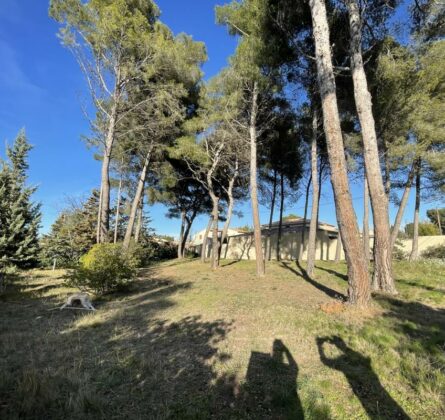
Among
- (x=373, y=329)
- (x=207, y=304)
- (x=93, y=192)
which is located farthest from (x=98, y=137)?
(x=93, y=192)

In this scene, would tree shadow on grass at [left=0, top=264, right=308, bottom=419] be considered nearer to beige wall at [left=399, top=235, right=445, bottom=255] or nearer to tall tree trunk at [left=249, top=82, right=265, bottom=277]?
tall tree trunk at [left=249, top=82, right=265, bottom=277]

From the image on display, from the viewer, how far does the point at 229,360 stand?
309 cm

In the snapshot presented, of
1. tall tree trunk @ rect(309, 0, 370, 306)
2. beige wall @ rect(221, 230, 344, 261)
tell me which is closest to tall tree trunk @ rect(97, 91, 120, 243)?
tall tree trunk @ rect(309, 0, 370, 306)

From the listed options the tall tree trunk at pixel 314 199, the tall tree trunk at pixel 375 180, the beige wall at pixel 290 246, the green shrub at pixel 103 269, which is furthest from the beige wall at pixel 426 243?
the green shrub at pixel 103 269

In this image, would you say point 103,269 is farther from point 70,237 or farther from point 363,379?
point 70,237

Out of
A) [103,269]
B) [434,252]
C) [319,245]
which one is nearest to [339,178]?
[103,269]

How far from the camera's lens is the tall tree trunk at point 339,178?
4680mm

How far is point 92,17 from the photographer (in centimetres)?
919

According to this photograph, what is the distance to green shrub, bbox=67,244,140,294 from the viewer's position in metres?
6.67

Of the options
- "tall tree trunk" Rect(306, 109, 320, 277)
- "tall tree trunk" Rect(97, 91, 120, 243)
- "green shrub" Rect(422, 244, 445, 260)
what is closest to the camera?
"tall tree trunk" Rect(97, 91, 120, 243)

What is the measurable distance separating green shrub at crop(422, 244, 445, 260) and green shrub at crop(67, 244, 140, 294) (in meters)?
15.9

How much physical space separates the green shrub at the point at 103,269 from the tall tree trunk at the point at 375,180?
5775 mm

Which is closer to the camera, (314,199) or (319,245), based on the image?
(314,199)

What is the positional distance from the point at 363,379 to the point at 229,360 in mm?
1322
